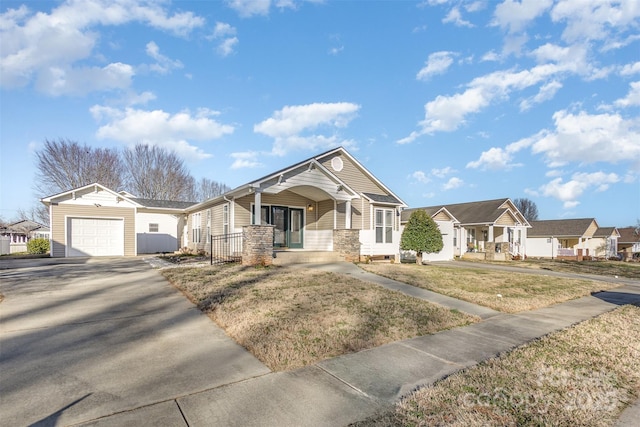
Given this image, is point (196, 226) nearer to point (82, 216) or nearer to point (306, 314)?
point (82, 216)

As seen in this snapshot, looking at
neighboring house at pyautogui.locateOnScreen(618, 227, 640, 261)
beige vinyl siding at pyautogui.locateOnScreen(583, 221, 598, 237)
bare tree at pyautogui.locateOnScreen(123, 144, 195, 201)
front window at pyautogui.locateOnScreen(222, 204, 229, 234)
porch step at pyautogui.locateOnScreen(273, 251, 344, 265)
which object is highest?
bare tree at pyautogui.locateOnScreen(123, 144, 195, 201)

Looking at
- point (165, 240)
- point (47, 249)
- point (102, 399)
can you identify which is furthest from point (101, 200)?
point (102, 399)

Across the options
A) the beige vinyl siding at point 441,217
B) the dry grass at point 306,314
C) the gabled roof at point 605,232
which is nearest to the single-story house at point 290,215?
the dry grass at point 306,314

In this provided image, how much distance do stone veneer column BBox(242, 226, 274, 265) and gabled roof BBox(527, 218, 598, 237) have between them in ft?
110

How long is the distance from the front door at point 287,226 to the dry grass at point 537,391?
39.0ft

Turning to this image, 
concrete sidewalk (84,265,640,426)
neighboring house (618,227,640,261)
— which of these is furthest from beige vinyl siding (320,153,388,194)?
neighboring house (618,227,640,261)

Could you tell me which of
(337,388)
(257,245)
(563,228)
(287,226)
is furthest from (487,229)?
(337,388)

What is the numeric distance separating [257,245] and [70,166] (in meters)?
28.5

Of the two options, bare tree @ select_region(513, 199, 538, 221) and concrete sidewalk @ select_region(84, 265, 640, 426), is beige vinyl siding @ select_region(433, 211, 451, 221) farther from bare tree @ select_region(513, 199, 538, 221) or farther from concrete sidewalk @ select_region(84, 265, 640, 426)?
bare tree @ select_region(513, 199, 538, 221)

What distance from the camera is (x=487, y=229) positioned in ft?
88.4

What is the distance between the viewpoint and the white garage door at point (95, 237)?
16.9 meters

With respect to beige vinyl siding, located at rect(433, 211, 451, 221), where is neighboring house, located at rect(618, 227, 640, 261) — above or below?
below

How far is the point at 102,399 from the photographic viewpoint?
9.87 feet

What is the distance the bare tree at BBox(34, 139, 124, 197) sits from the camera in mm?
Answer: 29609
